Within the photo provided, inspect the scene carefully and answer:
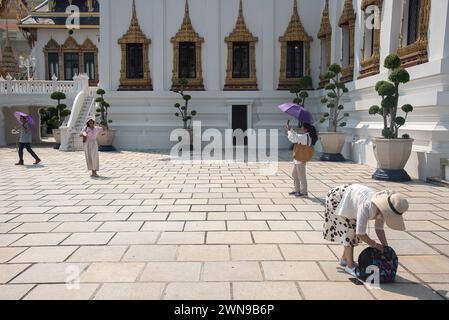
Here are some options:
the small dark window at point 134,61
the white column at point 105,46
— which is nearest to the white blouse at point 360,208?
the small dark window at point 134,61

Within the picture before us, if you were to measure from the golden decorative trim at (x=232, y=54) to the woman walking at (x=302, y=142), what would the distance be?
11.0 m

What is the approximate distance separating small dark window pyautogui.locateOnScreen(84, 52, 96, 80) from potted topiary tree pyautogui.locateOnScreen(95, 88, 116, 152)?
11876 millimetres

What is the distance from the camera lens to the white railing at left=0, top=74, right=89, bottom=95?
20.5 metres

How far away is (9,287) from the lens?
12.8 feet

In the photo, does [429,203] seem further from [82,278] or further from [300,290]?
[82,278]

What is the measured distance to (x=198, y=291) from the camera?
378cm

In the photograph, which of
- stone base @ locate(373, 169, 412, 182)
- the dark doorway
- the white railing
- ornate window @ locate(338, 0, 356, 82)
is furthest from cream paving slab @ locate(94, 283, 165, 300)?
the white railing

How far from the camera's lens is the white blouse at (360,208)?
3.64 metres

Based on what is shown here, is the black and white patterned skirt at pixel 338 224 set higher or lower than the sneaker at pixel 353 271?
higher

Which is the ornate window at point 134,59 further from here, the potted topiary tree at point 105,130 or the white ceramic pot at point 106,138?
the white ceramic pot at point 106,138

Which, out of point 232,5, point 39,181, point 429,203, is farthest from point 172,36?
point 429,203

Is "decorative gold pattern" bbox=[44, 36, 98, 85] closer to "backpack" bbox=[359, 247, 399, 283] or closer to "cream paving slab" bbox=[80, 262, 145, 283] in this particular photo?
"cream paving slab" bbox=[80, 262, 145, 283]

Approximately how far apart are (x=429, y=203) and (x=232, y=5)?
13.8 m

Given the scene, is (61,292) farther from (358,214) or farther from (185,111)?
(185,111)
